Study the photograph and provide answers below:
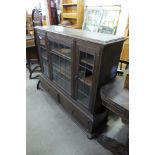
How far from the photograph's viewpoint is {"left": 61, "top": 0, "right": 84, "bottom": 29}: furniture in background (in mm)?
3656

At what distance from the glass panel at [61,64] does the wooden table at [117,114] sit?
0.68 m

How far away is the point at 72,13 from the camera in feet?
12.8

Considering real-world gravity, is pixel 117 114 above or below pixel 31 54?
below

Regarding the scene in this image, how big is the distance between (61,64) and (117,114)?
1171 millimetres

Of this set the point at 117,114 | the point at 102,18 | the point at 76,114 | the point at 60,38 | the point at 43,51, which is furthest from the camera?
the point at 102,18

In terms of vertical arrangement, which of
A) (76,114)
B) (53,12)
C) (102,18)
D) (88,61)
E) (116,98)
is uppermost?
(53,12)

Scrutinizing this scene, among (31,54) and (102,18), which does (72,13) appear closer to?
(102,18)

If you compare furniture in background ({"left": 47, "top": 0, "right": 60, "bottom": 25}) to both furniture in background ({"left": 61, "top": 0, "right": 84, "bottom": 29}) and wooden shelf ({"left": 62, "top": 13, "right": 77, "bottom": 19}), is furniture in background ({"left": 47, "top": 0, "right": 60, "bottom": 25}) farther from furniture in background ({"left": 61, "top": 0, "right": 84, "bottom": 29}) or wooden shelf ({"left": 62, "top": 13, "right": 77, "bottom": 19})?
wooden shelf ({"left": 62, "top": 13, "right": 77, "bottom": 19})

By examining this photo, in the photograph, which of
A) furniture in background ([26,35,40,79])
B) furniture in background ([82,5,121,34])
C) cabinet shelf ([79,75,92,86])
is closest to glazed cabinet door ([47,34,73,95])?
cabinet shelf ([79,75,92,86])

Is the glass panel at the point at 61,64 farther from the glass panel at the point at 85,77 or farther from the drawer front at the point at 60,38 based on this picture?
the glass panel at the point at 85,77

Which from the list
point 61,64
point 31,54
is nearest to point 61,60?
point 61,64

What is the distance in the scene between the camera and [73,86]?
1.87 m

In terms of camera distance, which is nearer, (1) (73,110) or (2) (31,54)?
(1) (73,110)
